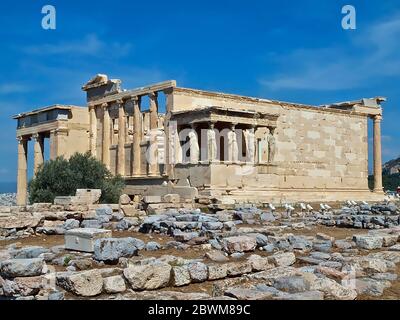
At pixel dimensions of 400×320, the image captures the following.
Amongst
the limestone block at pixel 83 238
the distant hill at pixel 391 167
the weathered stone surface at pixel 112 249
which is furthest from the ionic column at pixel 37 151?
the distant hill at pixel 391 167

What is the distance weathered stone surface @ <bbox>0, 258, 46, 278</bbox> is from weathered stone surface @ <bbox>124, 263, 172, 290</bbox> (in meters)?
1.09

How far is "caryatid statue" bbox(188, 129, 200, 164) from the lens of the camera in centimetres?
2469

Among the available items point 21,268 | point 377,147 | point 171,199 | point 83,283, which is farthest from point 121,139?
point 83,283

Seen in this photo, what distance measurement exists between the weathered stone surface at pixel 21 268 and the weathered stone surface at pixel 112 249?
1.70 m

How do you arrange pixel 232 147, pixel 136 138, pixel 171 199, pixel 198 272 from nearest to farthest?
pixel 198 272 < pixel 171 199 < pixel 232 147 < pixel 136 138

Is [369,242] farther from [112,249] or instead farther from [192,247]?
[112,249]

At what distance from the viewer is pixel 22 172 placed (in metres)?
34.8

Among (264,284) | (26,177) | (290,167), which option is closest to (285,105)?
(290,167)

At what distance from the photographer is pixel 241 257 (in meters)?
9.13

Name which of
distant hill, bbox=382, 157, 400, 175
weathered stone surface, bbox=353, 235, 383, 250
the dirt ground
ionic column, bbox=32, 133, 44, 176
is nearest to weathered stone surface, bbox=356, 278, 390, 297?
the dirt ground

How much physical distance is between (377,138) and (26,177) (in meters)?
23.2

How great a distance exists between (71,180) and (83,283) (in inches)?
629

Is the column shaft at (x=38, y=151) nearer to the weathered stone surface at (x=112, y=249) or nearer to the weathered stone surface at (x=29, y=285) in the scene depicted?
the weathered stone surface at (x=112, y=249)
